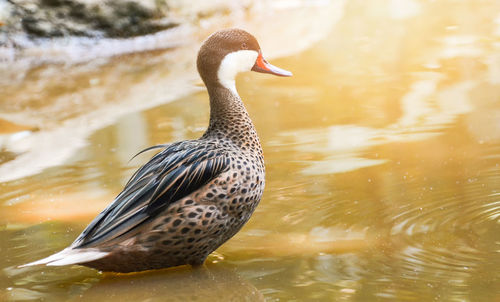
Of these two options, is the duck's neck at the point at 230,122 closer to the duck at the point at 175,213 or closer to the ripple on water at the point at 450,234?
the duck at the point at 175,213

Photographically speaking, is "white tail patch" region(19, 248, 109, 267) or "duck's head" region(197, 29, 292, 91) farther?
"duck's head" region(197, 29, 292, 91)

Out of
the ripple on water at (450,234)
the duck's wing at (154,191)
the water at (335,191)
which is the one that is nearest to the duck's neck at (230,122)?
the duck's wing at (154,191)

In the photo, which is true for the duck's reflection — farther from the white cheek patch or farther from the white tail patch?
the white cheek patch

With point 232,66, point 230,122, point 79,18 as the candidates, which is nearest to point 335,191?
point 230,122

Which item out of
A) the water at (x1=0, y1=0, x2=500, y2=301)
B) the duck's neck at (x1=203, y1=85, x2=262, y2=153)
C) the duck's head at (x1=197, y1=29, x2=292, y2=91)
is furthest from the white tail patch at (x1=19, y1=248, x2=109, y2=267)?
the duck's head at (x1=197, y1=29, x2=292, y2=91)

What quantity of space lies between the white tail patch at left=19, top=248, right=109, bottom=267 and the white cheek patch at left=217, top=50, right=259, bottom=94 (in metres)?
1.26

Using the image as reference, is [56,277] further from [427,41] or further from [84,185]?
[427,41]

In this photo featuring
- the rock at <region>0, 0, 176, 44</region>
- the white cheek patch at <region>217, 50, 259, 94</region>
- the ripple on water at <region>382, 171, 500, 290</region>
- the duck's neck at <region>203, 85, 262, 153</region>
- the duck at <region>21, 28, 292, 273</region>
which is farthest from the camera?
the rock at <region>0, 0, 176, 44</region>

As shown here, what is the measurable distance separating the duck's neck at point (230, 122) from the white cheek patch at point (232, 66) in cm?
4

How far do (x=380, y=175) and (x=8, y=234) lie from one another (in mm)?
2451

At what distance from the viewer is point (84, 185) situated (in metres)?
5.78

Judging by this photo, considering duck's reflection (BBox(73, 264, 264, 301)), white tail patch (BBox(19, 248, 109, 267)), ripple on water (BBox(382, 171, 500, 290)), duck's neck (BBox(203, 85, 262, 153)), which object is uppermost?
duck's neck (BBox(203, 85, 262, 153))

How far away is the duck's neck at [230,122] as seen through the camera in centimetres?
447

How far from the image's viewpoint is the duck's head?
14.9 ft
